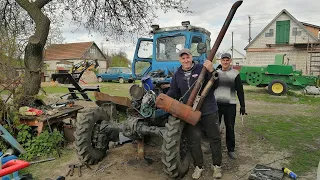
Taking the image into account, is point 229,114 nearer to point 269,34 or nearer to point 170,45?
point 170,45

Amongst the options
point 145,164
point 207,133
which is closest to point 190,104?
point 207,133

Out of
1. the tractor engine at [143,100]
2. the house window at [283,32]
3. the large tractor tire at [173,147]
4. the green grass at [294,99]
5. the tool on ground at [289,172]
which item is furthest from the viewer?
the house window at [283,32]

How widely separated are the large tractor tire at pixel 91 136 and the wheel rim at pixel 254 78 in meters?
10.3

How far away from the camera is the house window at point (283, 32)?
2827 centimetres

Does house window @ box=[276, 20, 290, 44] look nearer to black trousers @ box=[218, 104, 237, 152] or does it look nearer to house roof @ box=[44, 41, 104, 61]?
house roof @ box=[44, 41, 104, 61]

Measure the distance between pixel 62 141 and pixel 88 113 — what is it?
1.38 meters

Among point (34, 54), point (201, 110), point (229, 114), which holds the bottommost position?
point (229, 114)

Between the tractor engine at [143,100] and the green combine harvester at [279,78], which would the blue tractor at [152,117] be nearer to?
the tractor engine at [143,100]

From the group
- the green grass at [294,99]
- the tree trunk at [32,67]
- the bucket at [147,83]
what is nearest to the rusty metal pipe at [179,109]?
the bucket at [147,83]

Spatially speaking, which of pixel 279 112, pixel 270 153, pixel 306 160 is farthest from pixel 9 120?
pixel 279 112

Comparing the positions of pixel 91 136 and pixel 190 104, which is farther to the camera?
pixel 91 136

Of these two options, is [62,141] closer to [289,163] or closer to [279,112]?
[289,163]

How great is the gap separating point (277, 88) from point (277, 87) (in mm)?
46

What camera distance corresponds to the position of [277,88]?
13297 millimetres
